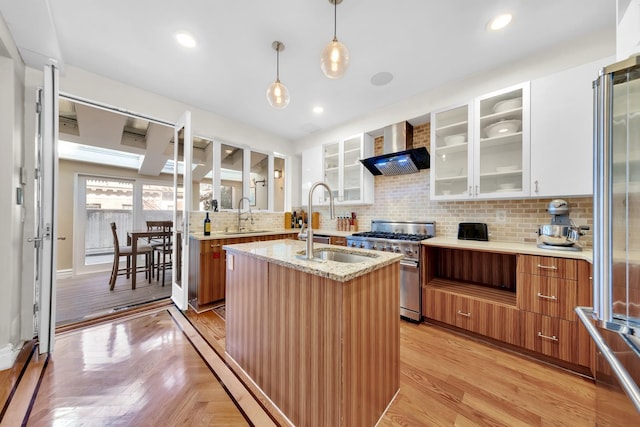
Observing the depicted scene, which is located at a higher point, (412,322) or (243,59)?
(243,59)

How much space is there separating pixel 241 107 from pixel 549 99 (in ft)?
10.8

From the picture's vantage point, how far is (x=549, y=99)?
194 centimetres

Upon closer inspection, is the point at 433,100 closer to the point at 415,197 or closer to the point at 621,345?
the point at 415,197

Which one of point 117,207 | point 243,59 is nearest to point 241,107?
point 243,59

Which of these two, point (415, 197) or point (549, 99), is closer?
point (549, 99)

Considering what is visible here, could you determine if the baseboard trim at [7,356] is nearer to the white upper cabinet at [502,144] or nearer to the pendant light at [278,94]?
the pendant light at [278,94]

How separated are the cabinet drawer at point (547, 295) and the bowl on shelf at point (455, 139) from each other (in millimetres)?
1435

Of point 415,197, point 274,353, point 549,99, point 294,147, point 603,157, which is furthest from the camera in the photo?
point 294,147

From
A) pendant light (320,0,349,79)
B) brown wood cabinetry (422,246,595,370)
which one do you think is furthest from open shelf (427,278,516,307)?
pendant light (320,0,349,79)

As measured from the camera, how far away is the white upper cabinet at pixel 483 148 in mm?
2121

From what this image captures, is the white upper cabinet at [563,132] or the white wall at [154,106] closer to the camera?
the white upper cabinet at [563,132]

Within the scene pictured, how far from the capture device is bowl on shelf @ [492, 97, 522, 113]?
6.98 feet

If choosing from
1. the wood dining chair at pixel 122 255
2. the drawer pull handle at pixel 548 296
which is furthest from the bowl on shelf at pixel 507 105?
the wood dining chair at pixel 122 255

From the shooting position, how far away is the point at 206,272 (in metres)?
2.72
